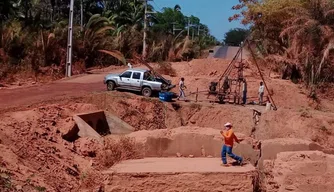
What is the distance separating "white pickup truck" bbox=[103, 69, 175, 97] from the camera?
23141 millimetres

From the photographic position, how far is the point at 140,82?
2317 centimetres

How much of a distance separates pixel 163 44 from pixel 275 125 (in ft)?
77.2

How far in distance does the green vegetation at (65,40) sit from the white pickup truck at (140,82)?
24.0 feet

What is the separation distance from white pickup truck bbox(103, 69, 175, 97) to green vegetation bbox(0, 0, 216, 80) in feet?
24.0

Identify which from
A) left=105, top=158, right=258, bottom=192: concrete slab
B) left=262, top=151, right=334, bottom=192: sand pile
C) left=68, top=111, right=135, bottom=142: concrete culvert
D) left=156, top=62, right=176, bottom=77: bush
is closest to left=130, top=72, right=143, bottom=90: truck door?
left=68, top=111, right=135, bottom=142: concrete culvert

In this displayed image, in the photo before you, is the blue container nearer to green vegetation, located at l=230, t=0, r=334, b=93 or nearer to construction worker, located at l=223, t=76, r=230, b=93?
construction worker, located at l=223, t=76, r=230, b=93

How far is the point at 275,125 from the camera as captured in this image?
20.9 meters

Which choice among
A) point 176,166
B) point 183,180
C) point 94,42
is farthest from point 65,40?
point 183,180

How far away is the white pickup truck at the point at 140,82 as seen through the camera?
75.9 feet

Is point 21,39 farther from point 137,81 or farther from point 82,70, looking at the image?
point 137,81

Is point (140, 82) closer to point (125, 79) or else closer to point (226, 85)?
point (125, 79)

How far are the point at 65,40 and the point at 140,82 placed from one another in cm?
1249

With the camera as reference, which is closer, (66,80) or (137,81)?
(137,81)

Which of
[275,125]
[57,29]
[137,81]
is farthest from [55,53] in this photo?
[275,125]
